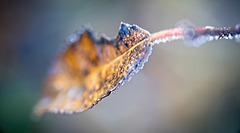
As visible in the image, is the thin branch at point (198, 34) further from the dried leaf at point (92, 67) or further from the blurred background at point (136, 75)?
the blurred background at point (136, 75)

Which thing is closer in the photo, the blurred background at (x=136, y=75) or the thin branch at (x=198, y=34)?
the thin branch at (x=198, y=34)

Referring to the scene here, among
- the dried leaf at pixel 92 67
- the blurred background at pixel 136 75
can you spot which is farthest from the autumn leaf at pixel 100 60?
the blurred background at pixel 136 75

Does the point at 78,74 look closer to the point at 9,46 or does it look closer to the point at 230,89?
the point at 230,89

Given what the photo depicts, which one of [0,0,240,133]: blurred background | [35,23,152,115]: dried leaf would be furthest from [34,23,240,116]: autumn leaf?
[0,0,240,133]: blurred background

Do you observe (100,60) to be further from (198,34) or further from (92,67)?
(198,34)

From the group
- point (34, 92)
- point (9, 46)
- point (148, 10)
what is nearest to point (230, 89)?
point (148, 10)

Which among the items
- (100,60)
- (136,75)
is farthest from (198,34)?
(136,75)
